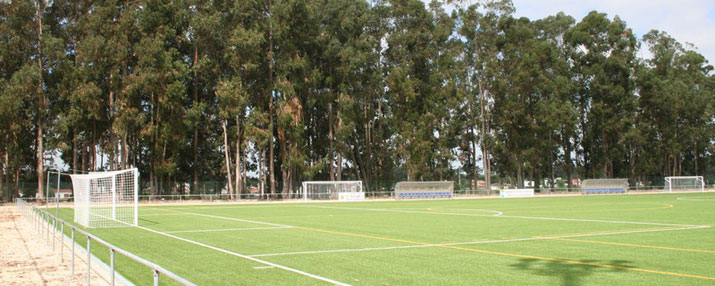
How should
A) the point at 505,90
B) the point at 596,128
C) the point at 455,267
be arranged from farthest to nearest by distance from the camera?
the point at 596,128, the point at 505,90, the point at 455,267

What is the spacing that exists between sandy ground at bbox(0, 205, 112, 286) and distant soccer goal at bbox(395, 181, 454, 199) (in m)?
40.3

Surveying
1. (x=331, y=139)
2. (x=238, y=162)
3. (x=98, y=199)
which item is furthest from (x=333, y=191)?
(x=98, y=199)

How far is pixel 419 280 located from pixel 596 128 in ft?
236

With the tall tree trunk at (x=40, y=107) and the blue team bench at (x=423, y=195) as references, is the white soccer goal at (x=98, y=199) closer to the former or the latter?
the tall tree trunk at (x=40, y=107)

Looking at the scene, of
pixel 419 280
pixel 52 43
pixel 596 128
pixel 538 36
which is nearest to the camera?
pixel 419 280

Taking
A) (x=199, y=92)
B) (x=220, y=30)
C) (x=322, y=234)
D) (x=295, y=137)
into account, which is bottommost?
(x=322, y=234)

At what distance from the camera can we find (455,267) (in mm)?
10969

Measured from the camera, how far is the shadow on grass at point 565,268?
9570 mm

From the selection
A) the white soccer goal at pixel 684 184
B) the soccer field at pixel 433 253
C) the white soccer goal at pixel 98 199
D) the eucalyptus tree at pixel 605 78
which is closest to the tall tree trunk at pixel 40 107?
the white soccer goal at pixel 98 199

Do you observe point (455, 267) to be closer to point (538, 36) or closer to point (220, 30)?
point (220, 30)

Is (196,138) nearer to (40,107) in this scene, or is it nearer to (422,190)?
(40,107)

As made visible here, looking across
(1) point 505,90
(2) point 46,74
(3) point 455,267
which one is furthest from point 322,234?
(1) point 505,90

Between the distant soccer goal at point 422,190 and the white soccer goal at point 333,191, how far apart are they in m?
3.82

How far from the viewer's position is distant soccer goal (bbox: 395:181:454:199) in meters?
56.2
